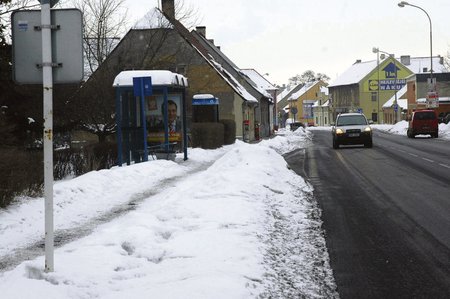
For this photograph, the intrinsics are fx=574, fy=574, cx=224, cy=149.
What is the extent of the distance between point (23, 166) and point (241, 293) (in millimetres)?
6496

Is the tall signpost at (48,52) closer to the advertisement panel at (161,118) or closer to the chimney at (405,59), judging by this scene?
the advertisement panel at (161,118)

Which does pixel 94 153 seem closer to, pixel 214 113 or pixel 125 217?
pixel 125 217

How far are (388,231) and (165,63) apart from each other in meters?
26.2

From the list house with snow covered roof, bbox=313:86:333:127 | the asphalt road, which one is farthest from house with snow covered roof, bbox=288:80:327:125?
the asphalt road

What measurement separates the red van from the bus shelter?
92.4 feet

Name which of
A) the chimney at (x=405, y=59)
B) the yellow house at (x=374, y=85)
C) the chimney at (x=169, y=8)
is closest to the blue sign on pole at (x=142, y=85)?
the chimney at (x=169, y=8)

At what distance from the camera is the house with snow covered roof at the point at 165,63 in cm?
2389

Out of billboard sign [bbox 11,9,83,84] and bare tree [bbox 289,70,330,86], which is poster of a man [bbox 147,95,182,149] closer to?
billboard sign [bbox 11,9,83,84]

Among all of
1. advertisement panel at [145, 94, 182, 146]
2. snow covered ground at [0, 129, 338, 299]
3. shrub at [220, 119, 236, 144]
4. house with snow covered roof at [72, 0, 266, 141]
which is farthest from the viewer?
shrub at [220, 119, 236, 144]

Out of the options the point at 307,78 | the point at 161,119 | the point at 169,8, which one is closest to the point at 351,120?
the point at 161,119

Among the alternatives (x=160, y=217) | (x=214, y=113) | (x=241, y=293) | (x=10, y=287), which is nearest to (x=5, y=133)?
(x=160, y=217)

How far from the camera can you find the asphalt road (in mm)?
5809

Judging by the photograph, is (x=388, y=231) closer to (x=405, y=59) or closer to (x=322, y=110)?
(x=405, y=59)

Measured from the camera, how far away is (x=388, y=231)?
841 centimetres
